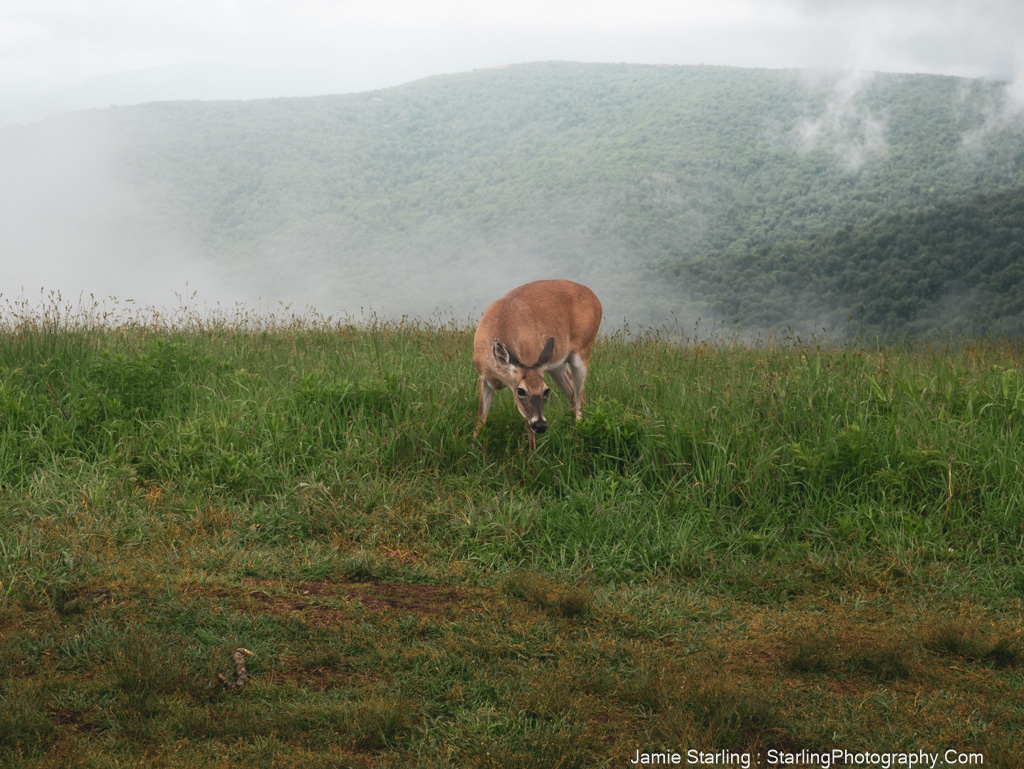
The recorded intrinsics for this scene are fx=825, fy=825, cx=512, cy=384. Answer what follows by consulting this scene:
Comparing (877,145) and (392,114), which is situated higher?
(392,114)

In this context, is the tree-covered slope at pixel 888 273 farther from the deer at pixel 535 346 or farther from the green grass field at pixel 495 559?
the green grass field at pixel 495 559

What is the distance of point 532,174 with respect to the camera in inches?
2630

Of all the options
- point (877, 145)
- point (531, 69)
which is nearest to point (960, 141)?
point (877, 145)

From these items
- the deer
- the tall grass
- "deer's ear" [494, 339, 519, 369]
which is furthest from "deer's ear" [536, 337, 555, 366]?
the tall grass

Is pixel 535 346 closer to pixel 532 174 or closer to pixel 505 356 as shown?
pixel 505 356

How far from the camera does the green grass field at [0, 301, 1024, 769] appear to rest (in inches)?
130

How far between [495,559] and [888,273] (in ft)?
93.1

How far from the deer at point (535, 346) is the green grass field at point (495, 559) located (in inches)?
10.6

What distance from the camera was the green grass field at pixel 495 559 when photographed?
3.31 meters

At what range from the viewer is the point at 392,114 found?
7994 centimetres

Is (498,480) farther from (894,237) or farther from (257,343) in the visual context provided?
(894,237)

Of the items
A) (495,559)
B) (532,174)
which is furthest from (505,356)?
(532,174)

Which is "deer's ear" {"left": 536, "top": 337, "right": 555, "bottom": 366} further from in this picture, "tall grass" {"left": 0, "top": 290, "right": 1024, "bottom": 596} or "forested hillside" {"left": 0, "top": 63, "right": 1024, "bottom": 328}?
"forested hillside" {"left": 0, "top": 63, "right": 1024, "bottom": 328}

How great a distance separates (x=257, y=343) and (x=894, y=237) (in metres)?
30.5
